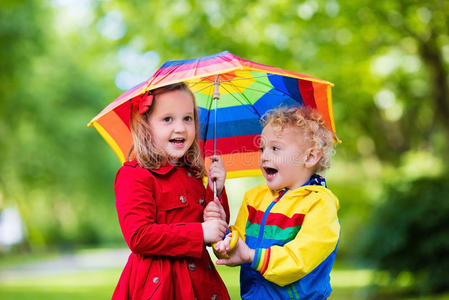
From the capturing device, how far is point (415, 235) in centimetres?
820

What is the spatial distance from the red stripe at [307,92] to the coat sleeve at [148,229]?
37.2 inches

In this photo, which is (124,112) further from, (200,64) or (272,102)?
(272,102)

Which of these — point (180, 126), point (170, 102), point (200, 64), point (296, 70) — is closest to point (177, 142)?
point (180, 126)

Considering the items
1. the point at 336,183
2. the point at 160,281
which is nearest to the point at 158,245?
the point at 160,281

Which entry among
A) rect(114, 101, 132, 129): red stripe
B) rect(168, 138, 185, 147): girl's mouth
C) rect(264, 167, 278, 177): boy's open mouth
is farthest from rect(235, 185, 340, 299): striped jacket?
rect(114, 101, 132, 129): red stripe

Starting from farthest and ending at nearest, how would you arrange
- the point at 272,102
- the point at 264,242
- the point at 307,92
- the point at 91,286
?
the point at 91,286, the point at 272,102, the point at 307,92, the point at 264,242

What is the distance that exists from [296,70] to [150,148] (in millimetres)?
6575

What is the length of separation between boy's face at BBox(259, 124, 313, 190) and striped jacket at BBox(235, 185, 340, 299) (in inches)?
2.8

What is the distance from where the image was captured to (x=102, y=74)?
22.0 meters

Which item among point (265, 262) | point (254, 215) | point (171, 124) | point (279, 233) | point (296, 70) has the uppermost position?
point (296, 70)

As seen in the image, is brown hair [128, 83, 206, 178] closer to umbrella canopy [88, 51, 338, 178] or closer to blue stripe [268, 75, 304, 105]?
umbrella canopy [88, 51, 338, 178]

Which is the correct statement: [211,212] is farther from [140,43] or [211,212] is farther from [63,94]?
[63,94]

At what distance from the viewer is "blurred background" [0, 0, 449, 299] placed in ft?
24.9

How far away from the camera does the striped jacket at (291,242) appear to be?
2322mm
